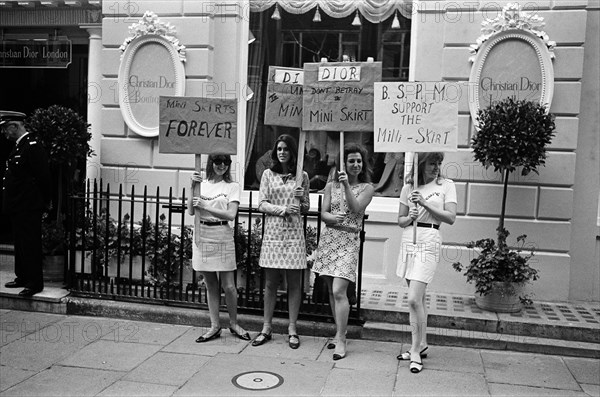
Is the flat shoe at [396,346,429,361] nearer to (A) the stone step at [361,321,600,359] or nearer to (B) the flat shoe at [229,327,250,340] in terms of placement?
(A) the stone step at [361,321,600,359]

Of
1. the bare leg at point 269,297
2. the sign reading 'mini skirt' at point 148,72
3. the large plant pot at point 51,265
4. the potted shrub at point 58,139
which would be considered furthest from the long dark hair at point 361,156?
the large plant pot at point 51,265

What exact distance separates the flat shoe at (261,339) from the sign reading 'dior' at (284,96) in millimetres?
2138

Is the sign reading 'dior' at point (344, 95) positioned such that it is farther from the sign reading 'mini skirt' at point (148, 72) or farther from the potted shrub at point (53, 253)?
the potted shrub at point (53, 253)

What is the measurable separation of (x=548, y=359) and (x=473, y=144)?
2.50 metres

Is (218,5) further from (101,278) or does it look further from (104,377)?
(104,377)

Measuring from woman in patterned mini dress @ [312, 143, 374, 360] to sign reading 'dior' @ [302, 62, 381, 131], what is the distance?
0.87ft

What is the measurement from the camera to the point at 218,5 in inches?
353

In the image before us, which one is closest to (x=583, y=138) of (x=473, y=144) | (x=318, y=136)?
(x=473, y=144)

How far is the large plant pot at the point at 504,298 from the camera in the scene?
23.2 ft

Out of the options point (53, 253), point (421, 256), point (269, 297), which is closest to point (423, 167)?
point (421, 256)

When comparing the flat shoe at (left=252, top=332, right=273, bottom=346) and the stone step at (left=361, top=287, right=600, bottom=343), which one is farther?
the stone step at (left=361, top=287, right=600, bottom=343)

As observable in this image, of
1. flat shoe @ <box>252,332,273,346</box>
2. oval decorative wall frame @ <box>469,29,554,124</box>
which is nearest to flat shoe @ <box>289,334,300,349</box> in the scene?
flat shoe @ <box>252,332,273,346</box>

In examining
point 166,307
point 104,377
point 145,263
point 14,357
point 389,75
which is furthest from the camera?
point 389,75

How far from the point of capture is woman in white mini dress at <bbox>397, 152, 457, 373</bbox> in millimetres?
5711
